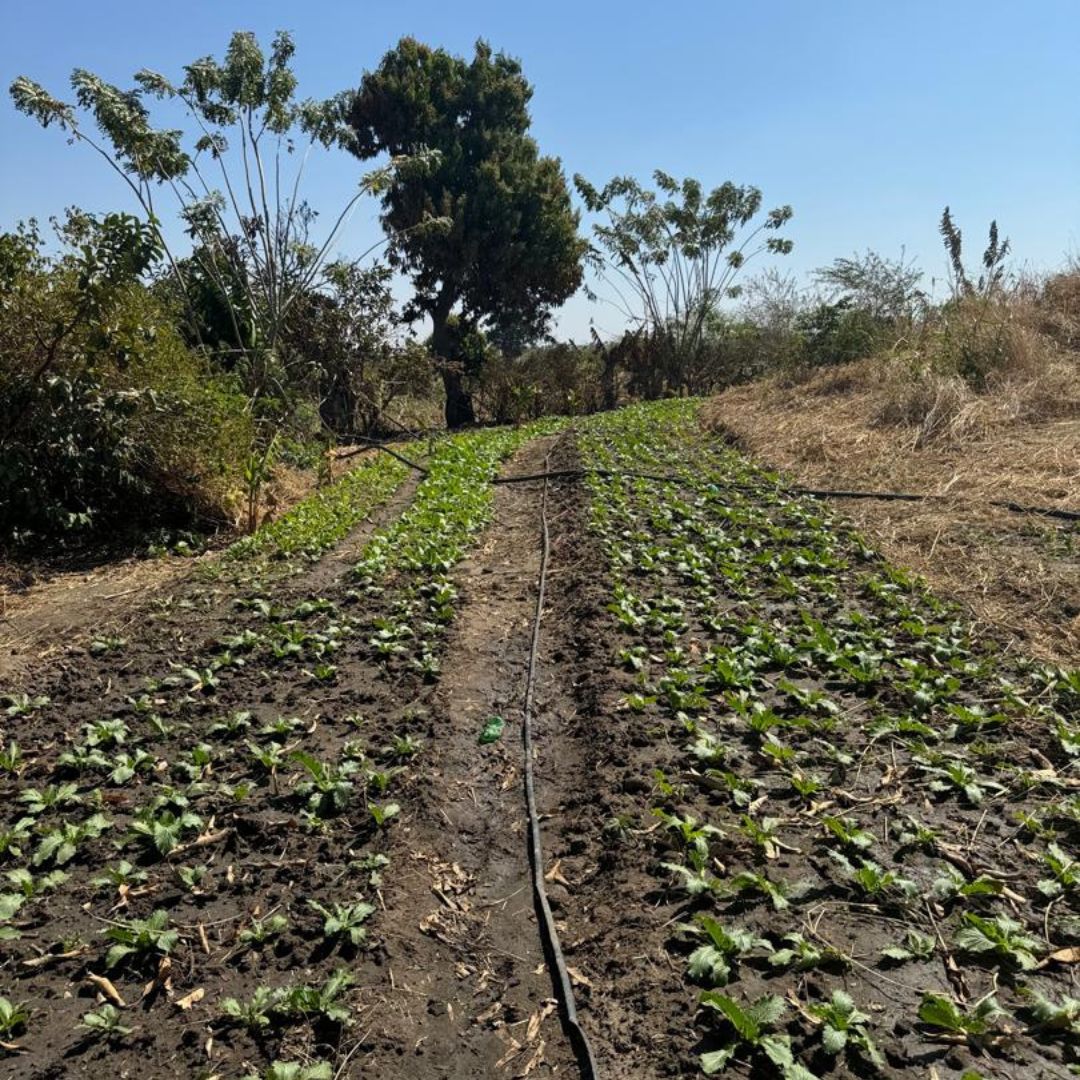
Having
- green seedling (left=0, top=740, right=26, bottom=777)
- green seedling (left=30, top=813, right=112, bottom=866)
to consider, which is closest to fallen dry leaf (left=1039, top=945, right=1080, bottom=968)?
green seedling (left=30, top=813, right=112, bottom=866)

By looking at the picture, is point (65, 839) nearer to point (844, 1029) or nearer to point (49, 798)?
point (49, 798)

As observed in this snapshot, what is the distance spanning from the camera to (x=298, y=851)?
3350 mm

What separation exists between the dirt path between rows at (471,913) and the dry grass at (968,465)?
320 cm

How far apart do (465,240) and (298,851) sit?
19.2 m

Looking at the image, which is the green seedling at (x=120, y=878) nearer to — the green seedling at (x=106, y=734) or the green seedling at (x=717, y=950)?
the green seedling at (x=106, y=734)

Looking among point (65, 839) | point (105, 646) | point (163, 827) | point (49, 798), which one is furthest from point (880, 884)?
point (105, 646)

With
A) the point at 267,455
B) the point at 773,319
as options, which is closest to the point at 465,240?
the point at 773,319

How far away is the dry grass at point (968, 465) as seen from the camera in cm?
564

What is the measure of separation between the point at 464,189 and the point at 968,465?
15.5m

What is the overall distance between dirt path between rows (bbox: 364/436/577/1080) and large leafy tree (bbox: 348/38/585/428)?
55.2 feet

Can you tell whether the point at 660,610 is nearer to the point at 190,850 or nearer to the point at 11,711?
the point at 190,850

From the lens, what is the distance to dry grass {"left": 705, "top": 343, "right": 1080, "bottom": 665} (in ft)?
18.5

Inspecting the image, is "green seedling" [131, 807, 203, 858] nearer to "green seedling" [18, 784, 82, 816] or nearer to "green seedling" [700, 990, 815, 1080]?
"green seedling" [18, 784, 82, 816]

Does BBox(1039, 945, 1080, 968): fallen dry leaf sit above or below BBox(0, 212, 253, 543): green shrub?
below
